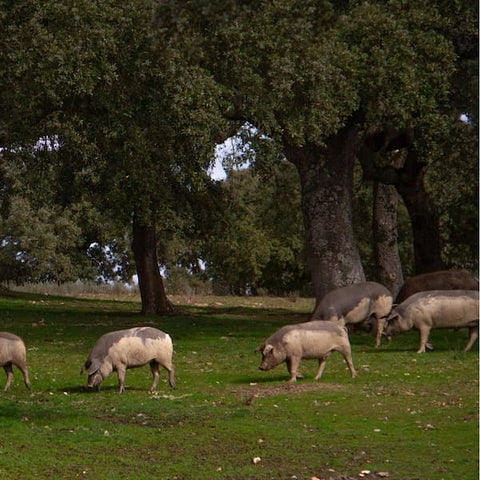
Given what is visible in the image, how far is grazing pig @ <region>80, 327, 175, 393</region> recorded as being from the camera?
68.1 ft

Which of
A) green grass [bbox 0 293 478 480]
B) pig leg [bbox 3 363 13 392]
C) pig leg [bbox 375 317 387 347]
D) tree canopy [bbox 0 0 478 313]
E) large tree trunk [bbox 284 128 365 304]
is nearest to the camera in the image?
green grass [bbox 0 293 478 480]

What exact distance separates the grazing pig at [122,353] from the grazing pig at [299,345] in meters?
2.38

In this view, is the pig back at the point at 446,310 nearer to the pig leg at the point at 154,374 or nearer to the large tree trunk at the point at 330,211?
the large tree trunk at the point at 330,211

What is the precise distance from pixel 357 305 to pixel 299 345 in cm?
766

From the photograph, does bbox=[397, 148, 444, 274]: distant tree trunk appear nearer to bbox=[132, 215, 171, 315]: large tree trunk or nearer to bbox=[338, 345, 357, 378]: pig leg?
bbox=[132, 215, 171, 315]: large tree trunk

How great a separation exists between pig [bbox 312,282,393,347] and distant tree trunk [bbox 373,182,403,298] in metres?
14.5

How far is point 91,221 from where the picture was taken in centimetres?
6750

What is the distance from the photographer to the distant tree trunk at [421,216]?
1606 inches

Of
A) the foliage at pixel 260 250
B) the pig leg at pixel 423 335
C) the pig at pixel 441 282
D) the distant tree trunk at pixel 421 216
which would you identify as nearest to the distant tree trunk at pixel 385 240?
the distant tree trunk at pixel 421 216

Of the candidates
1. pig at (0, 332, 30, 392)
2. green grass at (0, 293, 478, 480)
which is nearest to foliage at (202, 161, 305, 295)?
green grass at (0, 293, 478, 480)

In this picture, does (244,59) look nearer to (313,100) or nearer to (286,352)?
(313,100)

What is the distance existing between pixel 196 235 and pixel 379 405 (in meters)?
30.1

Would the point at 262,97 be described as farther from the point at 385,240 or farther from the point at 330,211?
the point at 385,240

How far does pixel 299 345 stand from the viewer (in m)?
22.0
